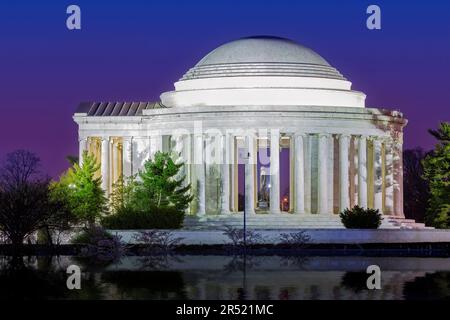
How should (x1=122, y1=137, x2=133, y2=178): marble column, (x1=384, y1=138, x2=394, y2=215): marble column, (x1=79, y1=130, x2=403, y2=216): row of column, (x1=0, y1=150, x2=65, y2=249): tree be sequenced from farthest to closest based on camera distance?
(x1=122, y1=137, x2=133, y2=178): marble column → (x1=384, y1=138, x2=394, y2=215): marble column → (x1=79, y1=130, x2=403, y2=216): row of column → (x1=0, y1=150, x2=65, y2=249): tree

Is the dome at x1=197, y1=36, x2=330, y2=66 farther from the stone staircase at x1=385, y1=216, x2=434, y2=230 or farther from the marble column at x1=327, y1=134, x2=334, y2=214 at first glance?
the stone staircase at x1=385, y1=216, x2=434, y2=230

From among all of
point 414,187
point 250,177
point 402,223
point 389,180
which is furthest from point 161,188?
point 414,187

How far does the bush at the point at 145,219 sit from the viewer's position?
11525cm

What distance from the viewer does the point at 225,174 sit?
130m

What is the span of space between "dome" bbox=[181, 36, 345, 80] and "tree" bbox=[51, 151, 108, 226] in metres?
14.9

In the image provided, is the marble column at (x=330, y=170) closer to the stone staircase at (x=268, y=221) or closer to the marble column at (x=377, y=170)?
the stone staircase at (x=268, y=221)

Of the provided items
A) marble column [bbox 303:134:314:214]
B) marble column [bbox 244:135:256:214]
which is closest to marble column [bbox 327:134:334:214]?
marble column [bbox 303:134:314:214]

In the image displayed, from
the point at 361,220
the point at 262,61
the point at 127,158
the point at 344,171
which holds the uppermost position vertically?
the point at 262,61

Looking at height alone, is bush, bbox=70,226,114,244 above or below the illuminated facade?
below

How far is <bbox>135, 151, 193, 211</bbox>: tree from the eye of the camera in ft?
405

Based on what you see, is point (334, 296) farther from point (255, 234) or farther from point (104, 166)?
point (104, 166)

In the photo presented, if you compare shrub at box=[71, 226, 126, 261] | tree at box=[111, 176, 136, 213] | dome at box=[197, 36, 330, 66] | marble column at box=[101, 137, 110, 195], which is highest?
dome at box=[197, 36, 330, 66]

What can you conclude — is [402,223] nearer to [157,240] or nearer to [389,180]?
[389,180]

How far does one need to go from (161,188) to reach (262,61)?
17872 mm
